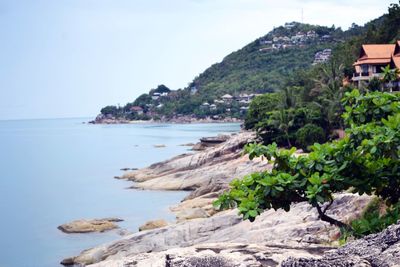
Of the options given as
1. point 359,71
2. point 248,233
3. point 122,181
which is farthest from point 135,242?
point 359,71

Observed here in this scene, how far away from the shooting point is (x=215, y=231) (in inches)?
736

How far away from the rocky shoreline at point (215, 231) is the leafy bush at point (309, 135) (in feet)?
13.3

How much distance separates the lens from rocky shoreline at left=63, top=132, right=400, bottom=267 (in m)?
6.31

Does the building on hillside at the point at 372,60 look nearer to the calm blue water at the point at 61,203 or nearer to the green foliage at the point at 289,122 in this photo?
the green foliage at the point at 289,122

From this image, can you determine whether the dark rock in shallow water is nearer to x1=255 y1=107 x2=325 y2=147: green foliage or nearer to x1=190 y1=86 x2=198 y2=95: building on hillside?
x1=255 y1=107 x2=325 y2=147: green foliage

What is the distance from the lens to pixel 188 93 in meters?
167

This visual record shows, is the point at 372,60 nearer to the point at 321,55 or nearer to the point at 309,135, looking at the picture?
the point at 309,135

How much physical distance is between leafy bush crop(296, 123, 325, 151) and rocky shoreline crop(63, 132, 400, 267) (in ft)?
13.3

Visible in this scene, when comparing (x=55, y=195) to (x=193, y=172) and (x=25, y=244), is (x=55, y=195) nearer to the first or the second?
(x=193, y=172)

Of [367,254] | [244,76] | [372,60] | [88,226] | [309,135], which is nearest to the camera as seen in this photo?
[367,254]

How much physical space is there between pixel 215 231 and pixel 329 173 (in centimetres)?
1324

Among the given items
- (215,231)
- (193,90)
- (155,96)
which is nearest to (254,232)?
(215,231)

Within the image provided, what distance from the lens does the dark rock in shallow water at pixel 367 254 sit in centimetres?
413

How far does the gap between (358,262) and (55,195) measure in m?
41.4
